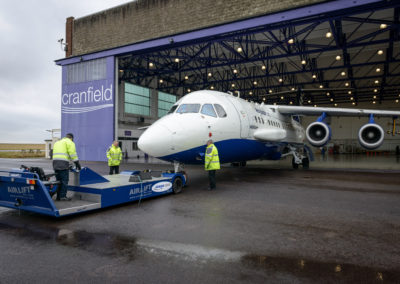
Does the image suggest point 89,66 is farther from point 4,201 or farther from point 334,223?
point 334,223

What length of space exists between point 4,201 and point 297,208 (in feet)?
23.6

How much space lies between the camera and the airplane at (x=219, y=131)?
845cm

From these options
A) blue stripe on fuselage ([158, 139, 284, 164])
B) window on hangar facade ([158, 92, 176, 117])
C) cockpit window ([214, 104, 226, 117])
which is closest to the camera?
blue stripe on fuselage ([158, 139, 284, 164])

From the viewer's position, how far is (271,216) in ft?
20.1

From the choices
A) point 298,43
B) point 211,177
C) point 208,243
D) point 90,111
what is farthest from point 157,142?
point 298,43

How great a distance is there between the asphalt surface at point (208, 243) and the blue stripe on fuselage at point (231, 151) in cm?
189

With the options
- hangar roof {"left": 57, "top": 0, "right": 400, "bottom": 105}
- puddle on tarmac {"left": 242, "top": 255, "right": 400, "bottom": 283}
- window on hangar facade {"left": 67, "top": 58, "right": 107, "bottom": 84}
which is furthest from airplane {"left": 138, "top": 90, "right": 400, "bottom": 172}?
window on hangar facade {"left": 67, "top": 58, "right": 107, "bottom": 84}

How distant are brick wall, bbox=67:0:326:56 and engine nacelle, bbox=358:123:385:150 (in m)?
7.91

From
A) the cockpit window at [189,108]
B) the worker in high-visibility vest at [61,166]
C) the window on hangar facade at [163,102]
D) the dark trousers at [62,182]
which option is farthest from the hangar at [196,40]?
the dark trousers at [62,182]

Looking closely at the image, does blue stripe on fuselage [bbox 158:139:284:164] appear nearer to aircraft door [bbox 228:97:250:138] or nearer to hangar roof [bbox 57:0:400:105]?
aircraft door [bbox 228:97:250:138]

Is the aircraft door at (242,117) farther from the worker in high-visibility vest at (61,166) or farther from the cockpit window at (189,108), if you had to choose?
the worker in high-visibility vest at (61,166)

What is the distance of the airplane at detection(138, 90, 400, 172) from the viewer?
8453 millimetres

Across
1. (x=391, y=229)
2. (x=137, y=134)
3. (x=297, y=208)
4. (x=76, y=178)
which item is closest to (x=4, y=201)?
(x=76, y=178)

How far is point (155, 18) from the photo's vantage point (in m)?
21.4
